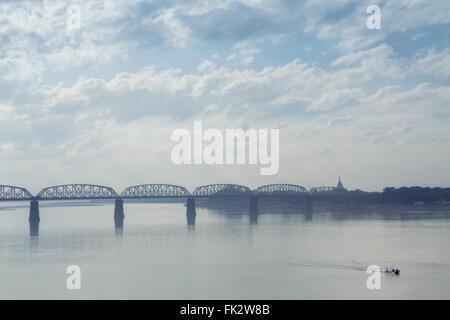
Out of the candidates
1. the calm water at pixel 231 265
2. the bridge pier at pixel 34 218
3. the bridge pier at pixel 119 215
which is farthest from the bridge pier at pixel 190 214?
the calm water at pixel 231 265

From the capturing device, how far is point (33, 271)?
171 feet

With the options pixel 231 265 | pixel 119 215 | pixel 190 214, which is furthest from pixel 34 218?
pixel 231 265

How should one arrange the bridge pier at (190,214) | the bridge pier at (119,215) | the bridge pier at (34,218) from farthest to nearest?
1. the bridge pier at (190,214)
2. the bridge pier at (119,215)
3. the bridge pier at (34,218)

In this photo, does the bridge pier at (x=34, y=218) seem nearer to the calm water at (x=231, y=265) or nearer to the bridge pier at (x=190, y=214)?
the calm water at (x=231, y=265)

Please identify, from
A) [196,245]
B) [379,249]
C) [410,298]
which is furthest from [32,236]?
[410,298]

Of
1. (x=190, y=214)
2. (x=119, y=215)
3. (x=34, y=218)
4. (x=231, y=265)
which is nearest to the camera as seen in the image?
(x=231, y=265)

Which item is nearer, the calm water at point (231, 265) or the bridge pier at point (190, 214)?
the calm water at point (231, 265)

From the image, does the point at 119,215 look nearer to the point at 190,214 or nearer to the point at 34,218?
the point at 190,214

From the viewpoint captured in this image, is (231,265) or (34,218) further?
(34,218)

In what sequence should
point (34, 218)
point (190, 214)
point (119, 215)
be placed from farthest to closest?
point (190, 214) → point (119, 215) → point (34, 218)

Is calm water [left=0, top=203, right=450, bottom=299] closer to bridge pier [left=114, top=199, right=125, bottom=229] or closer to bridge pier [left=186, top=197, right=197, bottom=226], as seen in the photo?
bridge pier [left=114, top=199, right=125, bottom=229]
